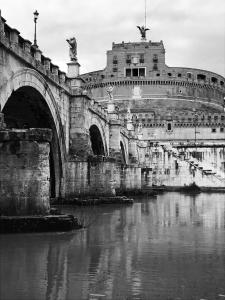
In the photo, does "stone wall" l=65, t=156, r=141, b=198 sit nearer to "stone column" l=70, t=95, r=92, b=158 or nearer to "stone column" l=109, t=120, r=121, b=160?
"stone column" l=70, t=95, r=92, b=158

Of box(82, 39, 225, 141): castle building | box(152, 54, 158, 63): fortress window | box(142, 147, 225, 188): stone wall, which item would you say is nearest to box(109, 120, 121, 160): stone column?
box(142, 147, 225, 188): stone wall

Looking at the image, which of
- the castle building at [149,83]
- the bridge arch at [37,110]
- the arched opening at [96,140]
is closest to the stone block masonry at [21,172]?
the bridge arch at [37,110]

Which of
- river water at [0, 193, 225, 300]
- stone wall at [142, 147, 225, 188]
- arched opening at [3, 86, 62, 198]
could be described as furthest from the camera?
stone wall at [142, 147, 225, 188]

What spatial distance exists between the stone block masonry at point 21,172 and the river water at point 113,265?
87 centimetres

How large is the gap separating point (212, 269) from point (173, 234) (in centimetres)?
570

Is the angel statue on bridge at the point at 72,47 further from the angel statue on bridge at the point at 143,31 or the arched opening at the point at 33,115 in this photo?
the angel statue on bridge at the point at 143,31

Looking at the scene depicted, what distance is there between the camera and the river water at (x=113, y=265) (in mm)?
7410

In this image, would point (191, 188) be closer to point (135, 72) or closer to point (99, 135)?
point (99, 135)

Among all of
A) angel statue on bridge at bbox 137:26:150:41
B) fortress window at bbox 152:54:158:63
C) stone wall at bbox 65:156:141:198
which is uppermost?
angel statue on bridge at bbox 137:26:150:41

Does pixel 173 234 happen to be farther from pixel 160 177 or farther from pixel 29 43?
pixel 160 177

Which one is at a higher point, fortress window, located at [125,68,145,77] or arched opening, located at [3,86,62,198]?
fortress window, located at [125,68,145,77]

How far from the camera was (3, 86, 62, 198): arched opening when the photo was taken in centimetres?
→ 2203

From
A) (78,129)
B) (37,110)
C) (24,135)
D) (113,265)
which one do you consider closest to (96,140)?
(78,129)

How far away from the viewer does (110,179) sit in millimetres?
27469
